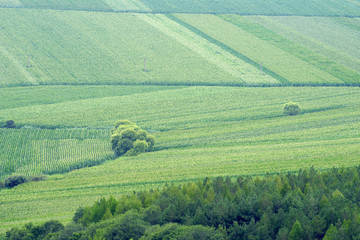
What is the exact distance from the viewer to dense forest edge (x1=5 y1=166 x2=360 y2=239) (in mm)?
35594

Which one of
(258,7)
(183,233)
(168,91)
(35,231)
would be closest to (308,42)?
(258,7)

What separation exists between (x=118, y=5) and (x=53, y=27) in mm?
22803

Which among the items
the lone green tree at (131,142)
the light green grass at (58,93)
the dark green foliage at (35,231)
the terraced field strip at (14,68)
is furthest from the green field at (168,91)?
the dark green foliage at (35,231)

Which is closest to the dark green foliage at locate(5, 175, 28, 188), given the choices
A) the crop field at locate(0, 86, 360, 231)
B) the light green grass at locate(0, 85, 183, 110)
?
the crop field at locate(0, 86, 360, 231)

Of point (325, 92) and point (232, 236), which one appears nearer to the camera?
point (232, 236)

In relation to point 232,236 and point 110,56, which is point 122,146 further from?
point 110,56

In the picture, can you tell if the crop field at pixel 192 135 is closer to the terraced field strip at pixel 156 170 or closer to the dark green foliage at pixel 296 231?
the terraced field strip at pixel 156 170

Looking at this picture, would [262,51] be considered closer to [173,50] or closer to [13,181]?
[173,50]

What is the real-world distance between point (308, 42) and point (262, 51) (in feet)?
44.7

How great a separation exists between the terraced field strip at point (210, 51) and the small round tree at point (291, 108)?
15450 millimetres

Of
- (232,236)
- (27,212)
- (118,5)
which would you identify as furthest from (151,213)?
(118,5)

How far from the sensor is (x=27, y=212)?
1852 inches

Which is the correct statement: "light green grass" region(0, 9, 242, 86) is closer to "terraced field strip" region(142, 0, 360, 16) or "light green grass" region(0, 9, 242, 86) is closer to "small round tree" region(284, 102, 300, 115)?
"terraced field strip" region(142, 0, 360, 16)

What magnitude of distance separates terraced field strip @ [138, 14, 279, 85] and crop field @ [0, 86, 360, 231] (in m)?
5.95
